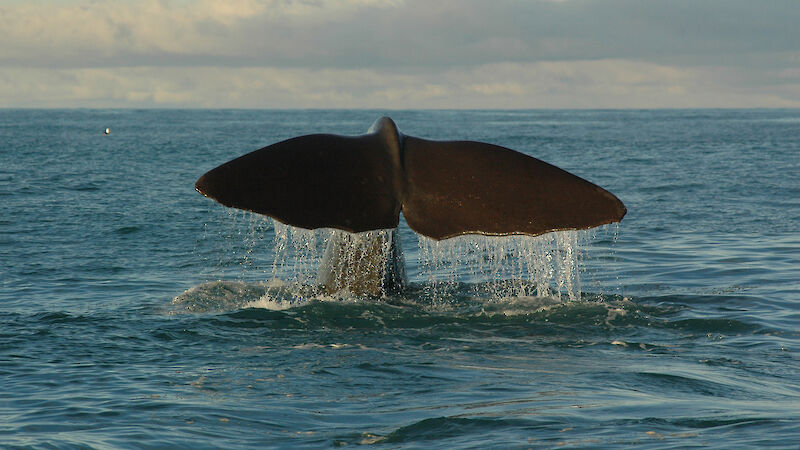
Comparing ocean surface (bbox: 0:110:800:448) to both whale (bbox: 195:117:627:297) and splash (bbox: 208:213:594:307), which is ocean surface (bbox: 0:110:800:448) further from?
whale (bbox: 195:117:627:297)

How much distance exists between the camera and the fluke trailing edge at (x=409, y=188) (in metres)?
7.04

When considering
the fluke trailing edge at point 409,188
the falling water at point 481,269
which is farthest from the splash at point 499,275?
the fluke trailing edge at point 409,188

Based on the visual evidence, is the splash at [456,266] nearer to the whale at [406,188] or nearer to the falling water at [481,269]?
the falling water at [481,269]

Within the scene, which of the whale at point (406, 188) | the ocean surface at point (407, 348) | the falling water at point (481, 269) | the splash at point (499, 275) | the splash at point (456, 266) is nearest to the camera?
the ocean surface at point (407, 348)

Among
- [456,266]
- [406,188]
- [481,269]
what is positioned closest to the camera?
[406,188]

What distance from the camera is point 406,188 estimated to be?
25.2 feet

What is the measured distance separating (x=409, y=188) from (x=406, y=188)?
2 cm

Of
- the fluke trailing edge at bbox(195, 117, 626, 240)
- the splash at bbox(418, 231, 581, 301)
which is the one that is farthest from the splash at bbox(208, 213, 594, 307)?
the fluke trailing edge at bbox(195, 117, 626, 240)

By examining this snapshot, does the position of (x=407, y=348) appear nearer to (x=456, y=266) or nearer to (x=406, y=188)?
(x=406, y=188)

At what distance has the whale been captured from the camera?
7.03m

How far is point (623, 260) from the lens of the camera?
47.7 ft

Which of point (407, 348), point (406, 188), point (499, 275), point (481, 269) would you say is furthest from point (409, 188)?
point (499, 275)

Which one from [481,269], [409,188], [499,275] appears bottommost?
[499,275]

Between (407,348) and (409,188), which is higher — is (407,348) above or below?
below
